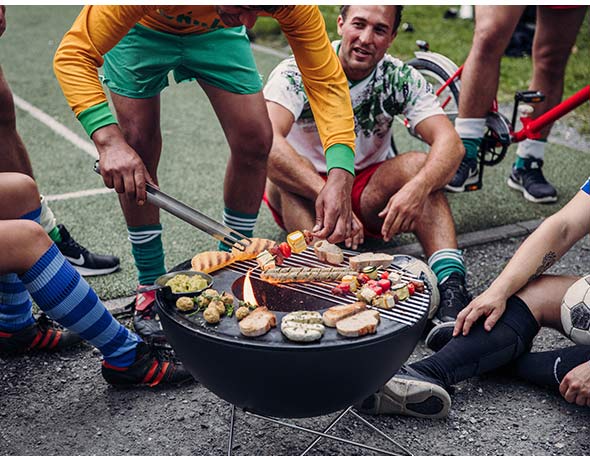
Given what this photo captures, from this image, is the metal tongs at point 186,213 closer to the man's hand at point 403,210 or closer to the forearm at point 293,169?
the man's hand at point 403,210

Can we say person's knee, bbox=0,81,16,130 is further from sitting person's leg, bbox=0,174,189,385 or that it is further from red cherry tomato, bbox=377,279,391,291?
red cherry tomato, bbox=377,279,391,291

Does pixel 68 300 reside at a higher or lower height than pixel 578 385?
higher

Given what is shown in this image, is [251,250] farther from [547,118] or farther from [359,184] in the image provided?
[547,118]

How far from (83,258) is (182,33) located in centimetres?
123

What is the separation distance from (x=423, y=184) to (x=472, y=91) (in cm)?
110

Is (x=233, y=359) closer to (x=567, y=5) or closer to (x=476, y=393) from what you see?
(x=476, y=393)

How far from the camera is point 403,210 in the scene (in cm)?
287

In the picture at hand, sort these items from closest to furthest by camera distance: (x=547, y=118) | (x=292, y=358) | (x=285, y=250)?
(x=292, y=358) < (x=285, y=250) < (x=547, y=118)

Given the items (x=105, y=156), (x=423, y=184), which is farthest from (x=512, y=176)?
(x=105, y=156)

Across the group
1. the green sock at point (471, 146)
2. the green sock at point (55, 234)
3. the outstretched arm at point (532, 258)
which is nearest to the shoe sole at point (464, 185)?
the green sock at point (471, 146)

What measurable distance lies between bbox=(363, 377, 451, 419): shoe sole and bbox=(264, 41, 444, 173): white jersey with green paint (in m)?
1.41

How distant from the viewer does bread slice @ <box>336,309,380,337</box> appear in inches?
68.8

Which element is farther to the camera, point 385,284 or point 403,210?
point 403,210

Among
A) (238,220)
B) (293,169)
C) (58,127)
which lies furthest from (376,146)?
(58,127)
